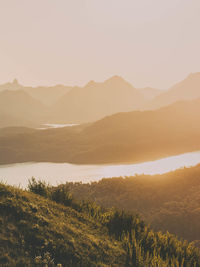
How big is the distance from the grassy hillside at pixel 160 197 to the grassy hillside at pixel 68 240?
53.8ft

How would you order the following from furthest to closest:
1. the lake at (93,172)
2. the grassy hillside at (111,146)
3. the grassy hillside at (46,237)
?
the grassy hillside at (111,146) → the lake at (93,172) → the grassy hillside at (46,237)

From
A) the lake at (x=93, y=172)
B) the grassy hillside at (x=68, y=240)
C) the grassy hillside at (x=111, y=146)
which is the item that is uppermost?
the grassy hillside at (x=111, y=146)

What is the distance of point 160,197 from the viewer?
3198 cm

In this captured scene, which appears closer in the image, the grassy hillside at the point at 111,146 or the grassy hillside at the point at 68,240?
the grassy hillside at the point at 68,240

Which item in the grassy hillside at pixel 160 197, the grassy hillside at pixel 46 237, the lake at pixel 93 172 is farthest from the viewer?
the lake at pixel 93 172

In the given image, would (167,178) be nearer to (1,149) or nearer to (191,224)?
(191,224)

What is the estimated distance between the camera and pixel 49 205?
306 inches

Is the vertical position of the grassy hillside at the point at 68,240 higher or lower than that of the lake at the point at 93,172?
higher

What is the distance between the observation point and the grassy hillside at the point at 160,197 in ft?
79.2

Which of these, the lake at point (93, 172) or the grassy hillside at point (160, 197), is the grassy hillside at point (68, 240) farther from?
the lake at point (93, 172)

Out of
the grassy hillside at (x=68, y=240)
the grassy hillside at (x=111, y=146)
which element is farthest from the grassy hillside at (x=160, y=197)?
the grassy hillside at (x=111, y=146)

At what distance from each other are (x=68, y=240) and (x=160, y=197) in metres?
27.7

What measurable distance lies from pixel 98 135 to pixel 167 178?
16018 centimetres

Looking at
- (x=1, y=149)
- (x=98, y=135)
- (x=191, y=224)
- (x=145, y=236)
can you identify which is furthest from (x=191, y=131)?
(x=145, y=236)
